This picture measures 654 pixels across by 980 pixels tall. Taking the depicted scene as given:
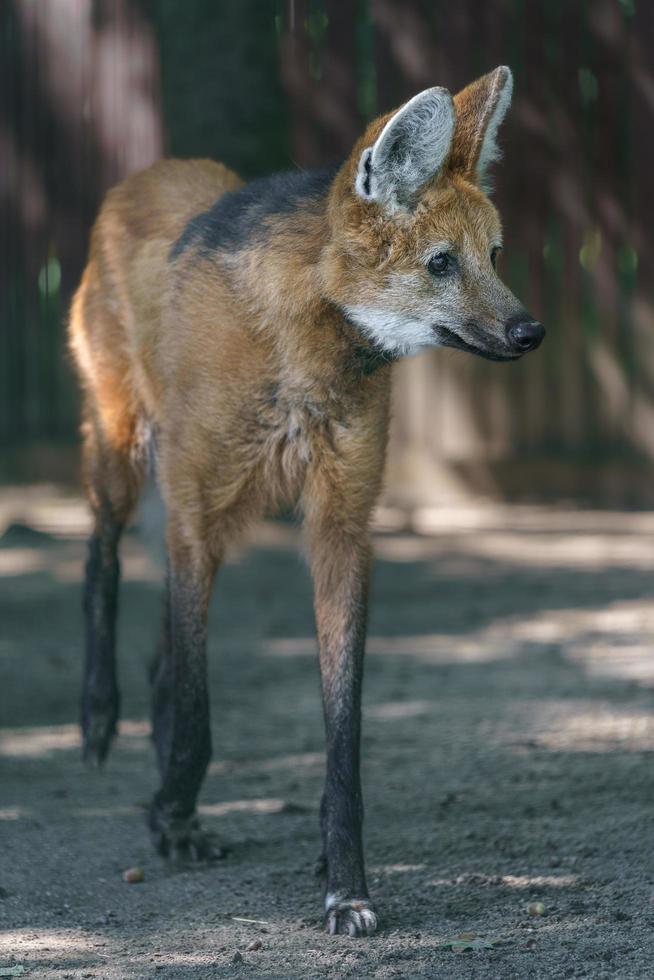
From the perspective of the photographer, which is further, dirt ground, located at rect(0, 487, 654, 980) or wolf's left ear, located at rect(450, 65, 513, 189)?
wolf's left ear, located at rect(450, 65, 513, 189)

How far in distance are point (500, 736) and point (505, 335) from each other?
65.7 inches

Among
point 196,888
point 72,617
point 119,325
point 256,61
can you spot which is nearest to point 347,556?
point 196,888

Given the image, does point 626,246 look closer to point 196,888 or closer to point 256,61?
point 256,61

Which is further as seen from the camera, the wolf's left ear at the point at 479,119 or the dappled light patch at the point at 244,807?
the dappled light patch at the point at 244,807

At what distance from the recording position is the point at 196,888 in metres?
3.10

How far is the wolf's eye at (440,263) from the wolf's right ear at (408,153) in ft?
0.42

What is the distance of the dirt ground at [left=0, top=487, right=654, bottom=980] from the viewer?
274 centimetres

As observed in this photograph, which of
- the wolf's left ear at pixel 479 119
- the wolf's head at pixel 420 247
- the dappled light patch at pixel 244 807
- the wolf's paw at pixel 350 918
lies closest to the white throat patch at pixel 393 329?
the wolf's head at pixel 420 247

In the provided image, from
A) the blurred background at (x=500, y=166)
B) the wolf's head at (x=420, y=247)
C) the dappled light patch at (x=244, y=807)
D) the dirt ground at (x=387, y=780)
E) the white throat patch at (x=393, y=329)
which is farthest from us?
the blurred background at (x=500, y=166)

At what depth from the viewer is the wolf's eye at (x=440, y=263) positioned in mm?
2895

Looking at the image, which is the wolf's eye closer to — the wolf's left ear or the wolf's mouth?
the wolf's mouth

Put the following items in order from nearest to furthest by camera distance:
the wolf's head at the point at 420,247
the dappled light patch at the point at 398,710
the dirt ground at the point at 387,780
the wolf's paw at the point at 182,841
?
the dirt ground at the point at 387,780
the wolf's head at the point at 420,247
the wolf's paw at the point at 182,841
the dappled light patch at the point at 398,710

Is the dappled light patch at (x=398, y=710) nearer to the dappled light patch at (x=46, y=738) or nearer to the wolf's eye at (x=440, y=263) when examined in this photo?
the dappled light patch at (x=46, y=738)

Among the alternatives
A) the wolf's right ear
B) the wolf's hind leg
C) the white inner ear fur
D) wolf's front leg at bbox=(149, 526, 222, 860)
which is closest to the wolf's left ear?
the white inner ear fur
